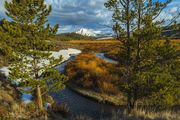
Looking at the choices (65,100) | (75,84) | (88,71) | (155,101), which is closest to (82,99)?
(65,100)

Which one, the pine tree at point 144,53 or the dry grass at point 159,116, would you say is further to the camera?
the pine tree at point 144,53

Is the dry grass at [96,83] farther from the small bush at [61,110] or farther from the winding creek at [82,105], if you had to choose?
the small bush at [61,110]

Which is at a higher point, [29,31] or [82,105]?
[29,31]

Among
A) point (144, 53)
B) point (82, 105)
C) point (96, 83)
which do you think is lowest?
point (82, 105)

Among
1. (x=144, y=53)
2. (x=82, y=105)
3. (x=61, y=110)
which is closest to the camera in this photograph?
(x=144, y=53)

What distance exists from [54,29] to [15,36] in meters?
2.82

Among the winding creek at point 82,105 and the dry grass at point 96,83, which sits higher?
the dry grass at point 96,83

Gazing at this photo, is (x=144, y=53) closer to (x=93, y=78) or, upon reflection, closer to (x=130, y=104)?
(x=130, y=104)

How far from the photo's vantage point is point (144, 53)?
71.1 feet

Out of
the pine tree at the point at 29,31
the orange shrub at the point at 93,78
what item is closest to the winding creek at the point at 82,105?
the orange shrub at the point at 93,78

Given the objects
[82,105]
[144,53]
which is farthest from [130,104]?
[82,105]

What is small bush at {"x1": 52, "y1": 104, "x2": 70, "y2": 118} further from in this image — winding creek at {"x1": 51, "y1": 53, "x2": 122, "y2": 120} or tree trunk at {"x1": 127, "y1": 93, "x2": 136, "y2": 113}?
tree trunk at {"x1": 127, "y1": 93, "x2": 136, "y2": 113}

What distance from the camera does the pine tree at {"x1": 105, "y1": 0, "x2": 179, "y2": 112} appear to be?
2061 centimetres

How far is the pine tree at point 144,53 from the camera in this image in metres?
20.6
